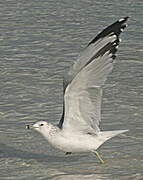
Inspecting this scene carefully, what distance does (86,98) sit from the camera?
6.71 metres

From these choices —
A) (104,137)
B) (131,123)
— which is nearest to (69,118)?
(104,137)

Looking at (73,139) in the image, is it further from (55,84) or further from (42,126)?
(55,84)

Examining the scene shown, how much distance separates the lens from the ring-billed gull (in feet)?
21.1

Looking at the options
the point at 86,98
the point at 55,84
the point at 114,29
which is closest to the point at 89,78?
the point at 86,98

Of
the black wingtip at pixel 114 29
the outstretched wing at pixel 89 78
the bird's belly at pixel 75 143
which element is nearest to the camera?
the outstretched wing at pixel 89 78

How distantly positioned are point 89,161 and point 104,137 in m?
0.34

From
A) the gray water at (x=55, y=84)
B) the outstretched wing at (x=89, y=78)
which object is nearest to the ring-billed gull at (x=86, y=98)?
the outstretched wing at (x=89, y=78)

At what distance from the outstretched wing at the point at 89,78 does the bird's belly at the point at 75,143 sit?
0.39 ft

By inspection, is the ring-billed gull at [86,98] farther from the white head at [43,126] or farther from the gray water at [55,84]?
the gray water at [55,84]

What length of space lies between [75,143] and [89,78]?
0.67 m

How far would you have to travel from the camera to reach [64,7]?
43.1 feet

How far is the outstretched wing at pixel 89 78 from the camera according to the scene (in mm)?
6402

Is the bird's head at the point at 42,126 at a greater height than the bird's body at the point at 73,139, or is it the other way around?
the bird's head at the point at 42,126

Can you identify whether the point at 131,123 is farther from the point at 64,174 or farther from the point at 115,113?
the point at 64,174
